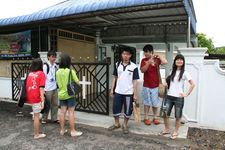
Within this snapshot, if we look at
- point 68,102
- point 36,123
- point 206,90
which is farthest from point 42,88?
point 206,90

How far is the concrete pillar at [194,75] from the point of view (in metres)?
→ 4.75

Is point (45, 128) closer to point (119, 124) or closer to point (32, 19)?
point (119, 124)

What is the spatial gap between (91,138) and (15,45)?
5.09 m

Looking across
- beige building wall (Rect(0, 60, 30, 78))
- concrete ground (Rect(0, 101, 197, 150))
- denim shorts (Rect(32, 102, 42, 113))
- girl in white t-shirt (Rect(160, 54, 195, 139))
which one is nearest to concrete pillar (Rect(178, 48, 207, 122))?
concrete ground (Rect(0, 101, 197, 150))

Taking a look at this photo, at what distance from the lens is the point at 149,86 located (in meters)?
4.81

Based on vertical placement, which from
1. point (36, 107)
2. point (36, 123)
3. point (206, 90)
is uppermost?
point (206, 90)

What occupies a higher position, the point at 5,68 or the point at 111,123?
the point at 5,68

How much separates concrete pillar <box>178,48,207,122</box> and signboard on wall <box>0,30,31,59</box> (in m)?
5.06

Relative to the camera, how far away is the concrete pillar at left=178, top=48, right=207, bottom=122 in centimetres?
475

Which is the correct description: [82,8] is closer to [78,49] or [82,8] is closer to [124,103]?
[124,103]

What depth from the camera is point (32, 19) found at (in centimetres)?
627

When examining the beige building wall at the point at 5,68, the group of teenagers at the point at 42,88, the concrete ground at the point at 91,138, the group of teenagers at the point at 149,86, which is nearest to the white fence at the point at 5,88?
the beige building wall at the point at 5,68

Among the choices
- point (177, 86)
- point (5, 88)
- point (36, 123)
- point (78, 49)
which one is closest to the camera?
point (177, 86)

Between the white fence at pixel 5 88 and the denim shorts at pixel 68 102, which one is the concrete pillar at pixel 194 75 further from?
the white fence at pixel 5 88
